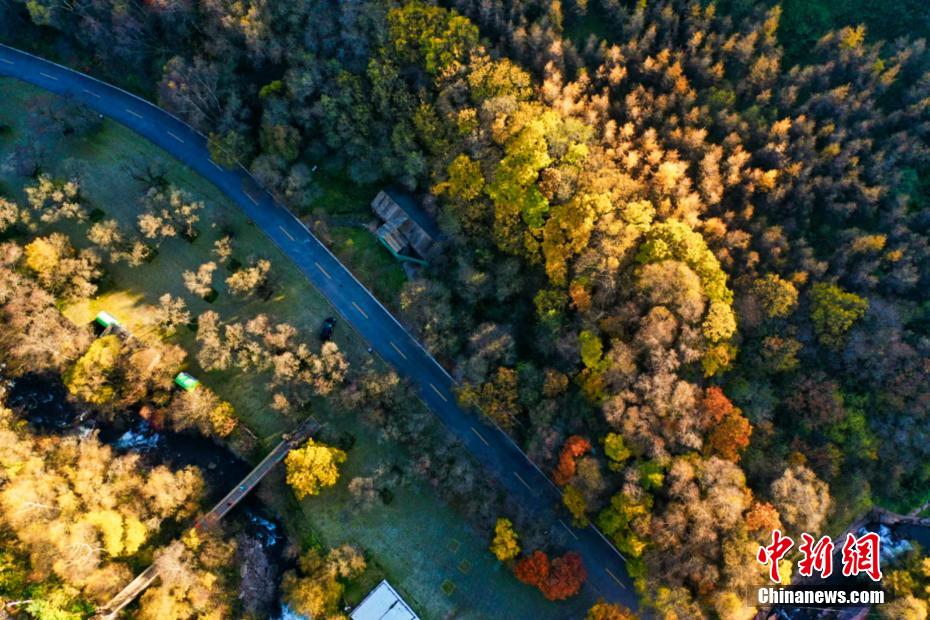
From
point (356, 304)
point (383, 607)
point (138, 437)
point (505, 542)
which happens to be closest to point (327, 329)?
point (356, 304)

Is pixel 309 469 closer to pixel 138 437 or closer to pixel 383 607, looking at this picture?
pixel 383 607

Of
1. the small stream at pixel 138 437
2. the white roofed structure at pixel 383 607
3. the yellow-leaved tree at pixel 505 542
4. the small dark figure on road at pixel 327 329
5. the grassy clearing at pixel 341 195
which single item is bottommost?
the white roofed structure at pixel 383 607

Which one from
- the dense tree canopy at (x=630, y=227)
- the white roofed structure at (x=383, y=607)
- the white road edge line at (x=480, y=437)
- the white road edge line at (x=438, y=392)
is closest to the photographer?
the dense tree canopy at (x=630, y=227)

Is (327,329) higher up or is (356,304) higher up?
(356,304)

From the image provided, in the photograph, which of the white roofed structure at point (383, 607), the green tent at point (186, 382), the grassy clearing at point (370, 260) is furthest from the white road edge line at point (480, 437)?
the green tent at point (186, 382)

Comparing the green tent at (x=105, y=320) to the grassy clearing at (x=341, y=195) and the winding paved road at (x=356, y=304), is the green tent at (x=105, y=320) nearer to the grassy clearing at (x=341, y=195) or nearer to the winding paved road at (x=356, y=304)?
the winding paved road at (x=356, y=304)

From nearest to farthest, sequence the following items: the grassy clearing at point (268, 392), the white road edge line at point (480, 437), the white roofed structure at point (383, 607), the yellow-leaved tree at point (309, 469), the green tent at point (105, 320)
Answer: the white roofed structure at point (383, 607)
the yellow-leaved tree at point (309, 469)
the grassy clearing at point (268, 392)
the white road edge line at point (480, 437)
the green tent at point (105, 320)
